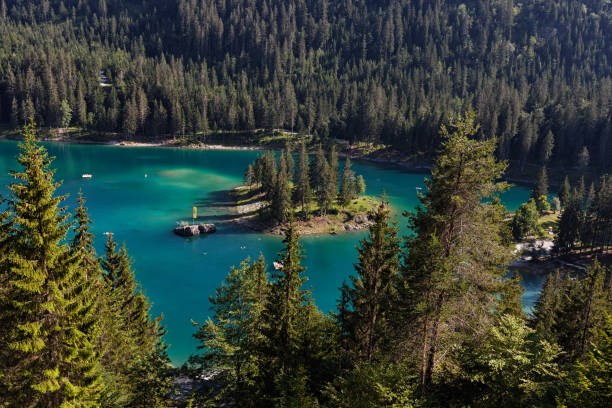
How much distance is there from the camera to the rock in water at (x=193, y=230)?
87.9m

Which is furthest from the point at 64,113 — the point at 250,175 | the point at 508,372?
the point at 508,372

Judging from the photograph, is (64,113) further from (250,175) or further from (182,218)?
(182,218)

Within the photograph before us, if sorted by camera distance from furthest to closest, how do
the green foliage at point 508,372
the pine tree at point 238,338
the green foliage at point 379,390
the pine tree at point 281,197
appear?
the pine tree at point 281,197, the pine tree at point 238,338, the green foliage at point 379,390, the green foliage at point 508,372

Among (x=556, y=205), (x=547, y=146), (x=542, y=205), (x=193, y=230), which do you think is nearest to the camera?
(x=193, y=230)

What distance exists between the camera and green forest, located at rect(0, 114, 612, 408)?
57.4ft

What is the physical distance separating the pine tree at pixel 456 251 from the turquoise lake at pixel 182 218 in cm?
1961

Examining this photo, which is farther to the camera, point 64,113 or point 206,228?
point 64,113

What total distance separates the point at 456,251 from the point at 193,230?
73892mm

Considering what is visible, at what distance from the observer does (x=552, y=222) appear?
3930 inches

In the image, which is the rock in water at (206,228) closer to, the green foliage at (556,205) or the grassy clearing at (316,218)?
the grassy clearing at (316,218)

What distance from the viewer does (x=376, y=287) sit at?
83.8 ft

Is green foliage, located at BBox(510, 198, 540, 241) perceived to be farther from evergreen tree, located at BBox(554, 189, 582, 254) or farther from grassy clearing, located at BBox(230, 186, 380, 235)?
grassy clearing, located at BBox(230, 186, 380, 235)

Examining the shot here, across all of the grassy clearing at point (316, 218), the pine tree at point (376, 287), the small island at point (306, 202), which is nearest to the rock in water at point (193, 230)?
the small island at point (306, 202)

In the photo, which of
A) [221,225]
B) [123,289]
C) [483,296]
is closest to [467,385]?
[483,296]
